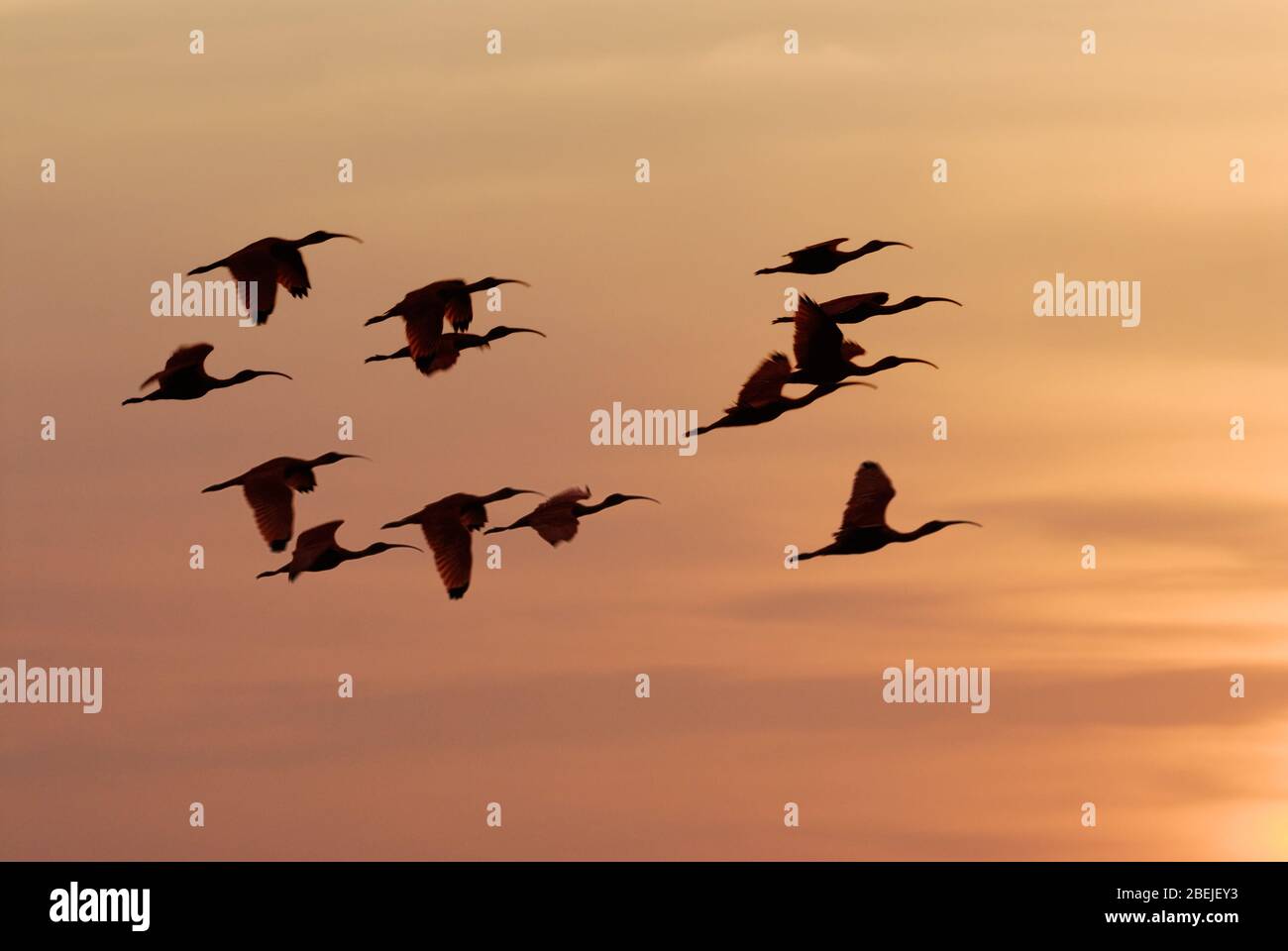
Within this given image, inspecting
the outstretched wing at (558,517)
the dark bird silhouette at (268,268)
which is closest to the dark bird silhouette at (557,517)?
the outstretched wing at (558,517)

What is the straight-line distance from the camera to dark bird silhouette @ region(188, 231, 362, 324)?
48781mm

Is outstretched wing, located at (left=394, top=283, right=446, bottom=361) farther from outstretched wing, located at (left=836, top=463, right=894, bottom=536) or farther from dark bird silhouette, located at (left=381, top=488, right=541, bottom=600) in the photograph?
outstretched wing, located at (left=836, top=463, right=894, bottom=536)

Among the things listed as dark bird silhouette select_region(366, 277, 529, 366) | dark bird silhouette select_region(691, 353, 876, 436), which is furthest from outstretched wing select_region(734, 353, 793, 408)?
dark bird silhouette select_region(366, 277, 529, 366)

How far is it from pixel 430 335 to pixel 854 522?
899 centimetres

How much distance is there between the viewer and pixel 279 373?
55219 mm

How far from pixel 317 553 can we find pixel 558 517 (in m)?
4.95

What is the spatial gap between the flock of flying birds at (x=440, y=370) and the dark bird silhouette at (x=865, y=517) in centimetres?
2

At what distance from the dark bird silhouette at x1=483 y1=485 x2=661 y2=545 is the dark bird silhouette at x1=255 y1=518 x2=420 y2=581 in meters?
2.35

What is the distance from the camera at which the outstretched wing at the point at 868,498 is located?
48.7 m

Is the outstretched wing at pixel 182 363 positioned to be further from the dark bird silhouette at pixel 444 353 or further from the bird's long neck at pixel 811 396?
the bird's long neck at pixel 811 396

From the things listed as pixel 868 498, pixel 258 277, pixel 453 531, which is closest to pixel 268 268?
pixel 258 277

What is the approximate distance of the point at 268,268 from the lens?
48.9 meters
